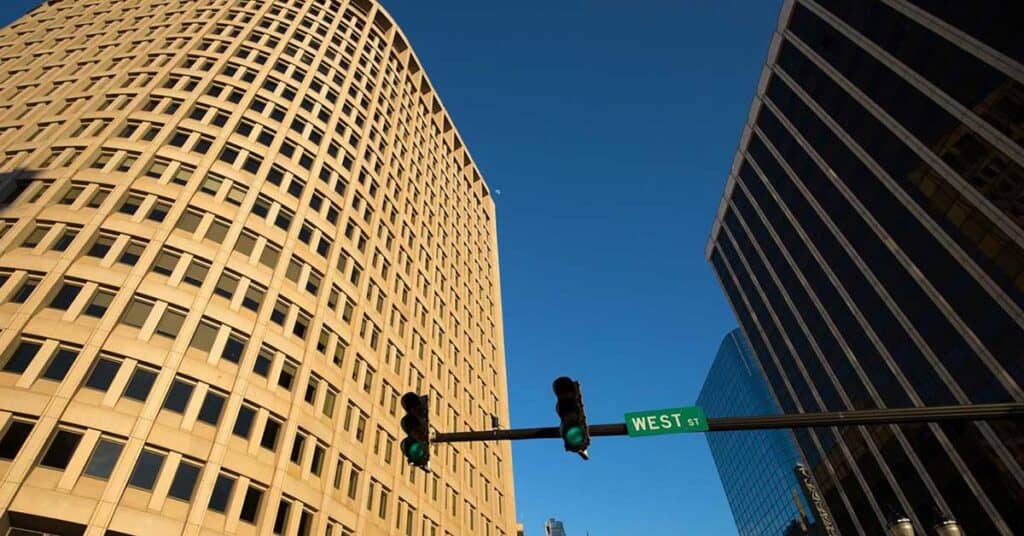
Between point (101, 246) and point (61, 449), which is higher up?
point (101, 246)

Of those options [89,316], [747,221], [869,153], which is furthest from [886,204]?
[89,316]

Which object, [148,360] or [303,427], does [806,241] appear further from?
[148,360]

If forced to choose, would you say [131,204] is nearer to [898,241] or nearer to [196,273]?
[196,273]

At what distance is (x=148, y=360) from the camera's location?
69.7ft

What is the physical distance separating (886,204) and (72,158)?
5512 cm

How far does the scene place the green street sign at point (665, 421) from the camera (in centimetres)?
666

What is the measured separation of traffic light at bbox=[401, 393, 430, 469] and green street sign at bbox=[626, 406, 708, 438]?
2562mm

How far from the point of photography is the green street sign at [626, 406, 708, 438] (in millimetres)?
6656

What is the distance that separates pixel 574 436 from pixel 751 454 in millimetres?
104857

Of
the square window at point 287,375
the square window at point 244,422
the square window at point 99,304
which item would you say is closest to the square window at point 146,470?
the square window at point 244,422

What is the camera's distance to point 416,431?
22.2 ft

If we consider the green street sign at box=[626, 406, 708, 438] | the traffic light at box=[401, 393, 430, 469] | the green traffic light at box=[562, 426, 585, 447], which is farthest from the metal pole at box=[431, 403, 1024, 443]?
the traffic light at box=[401, 393, 430, 469]

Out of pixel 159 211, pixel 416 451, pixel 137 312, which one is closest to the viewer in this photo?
pixel 416 451

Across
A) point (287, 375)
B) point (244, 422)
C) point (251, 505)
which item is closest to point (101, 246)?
point (287, 375)
